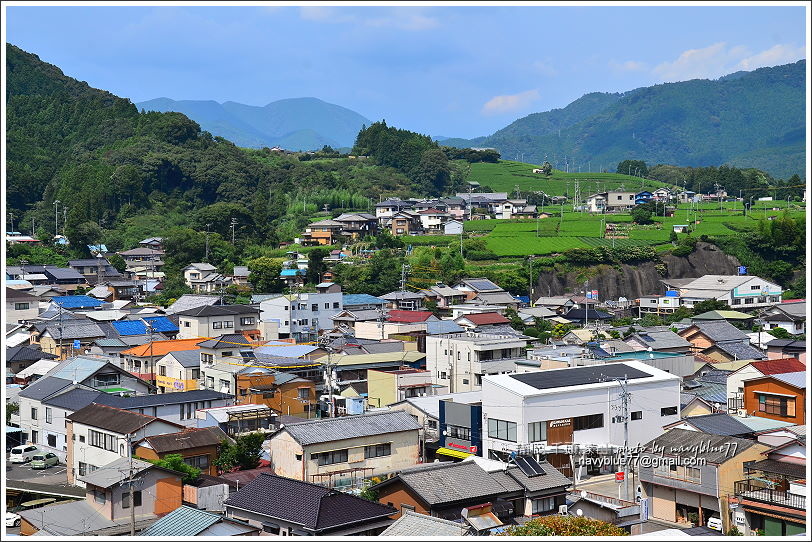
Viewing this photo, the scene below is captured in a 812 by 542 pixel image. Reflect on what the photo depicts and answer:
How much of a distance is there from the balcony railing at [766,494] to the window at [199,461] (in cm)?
712

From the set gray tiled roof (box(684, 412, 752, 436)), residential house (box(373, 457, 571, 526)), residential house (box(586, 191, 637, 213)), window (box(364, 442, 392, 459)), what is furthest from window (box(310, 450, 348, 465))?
residential house (box(586, 191, 637, 213))

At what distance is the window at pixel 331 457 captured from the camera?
12.5 m

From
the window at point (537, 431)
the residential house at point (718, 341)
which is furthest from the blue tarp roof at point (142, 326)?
the window at point (537, 431)

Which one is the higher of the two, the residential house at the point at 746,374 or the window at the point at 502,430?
the residential house at the point at 746,374

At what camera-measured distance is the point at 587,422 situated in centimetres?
1402

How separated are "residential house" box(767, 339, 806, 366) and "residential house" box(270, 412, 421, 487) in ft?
32.0

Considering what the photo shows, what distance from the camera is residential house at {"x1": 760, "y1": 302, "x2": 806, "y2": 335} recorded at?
2503 cm

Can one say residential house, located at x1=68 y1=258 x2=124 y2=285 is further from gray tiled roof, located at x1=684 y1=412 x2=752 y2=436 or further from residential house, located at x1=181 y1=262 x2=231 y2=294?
gray tiled roof, located at x1=684 y1=412 x2=752 y2=436

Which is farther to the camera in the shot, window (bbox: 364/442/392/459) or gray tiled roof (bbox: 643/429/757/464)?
window (bbox: 364/442/392/459)

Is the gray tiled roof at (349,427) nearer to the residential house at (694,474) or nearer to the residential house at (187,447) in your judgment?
the residential house at (187,447)

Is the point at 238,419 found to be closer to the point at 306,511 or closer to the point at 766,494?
the point at 306,511

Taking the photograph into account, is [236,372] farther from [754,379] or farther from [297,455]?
[754,379]

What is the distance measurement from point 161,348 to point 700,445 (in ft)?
43.1

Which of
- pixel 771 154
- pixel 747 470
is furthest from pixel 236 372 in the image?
pixel 771 154
